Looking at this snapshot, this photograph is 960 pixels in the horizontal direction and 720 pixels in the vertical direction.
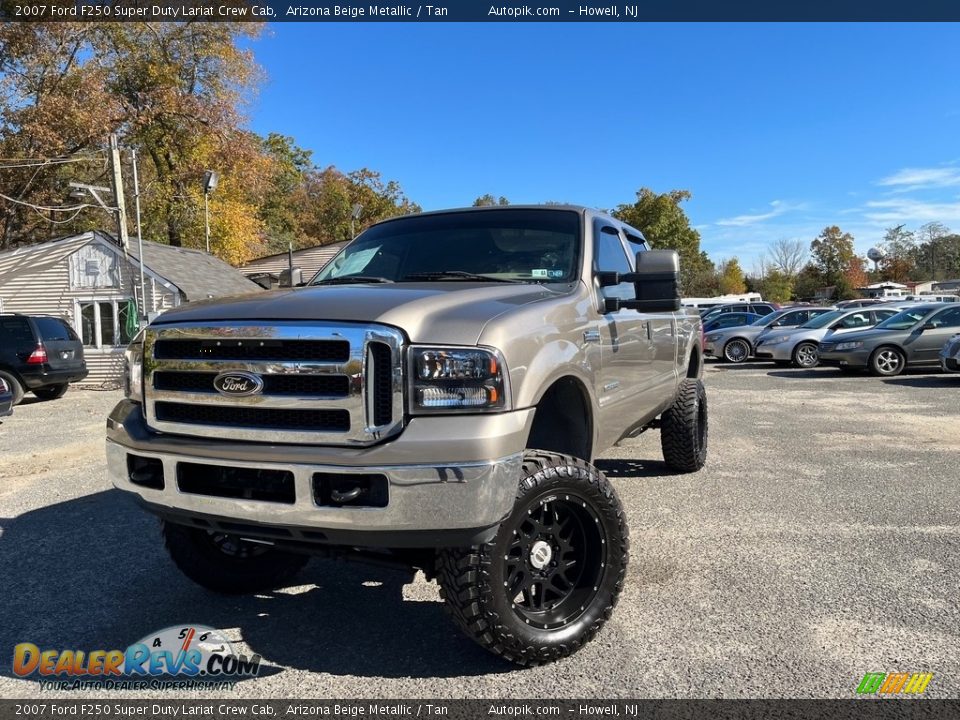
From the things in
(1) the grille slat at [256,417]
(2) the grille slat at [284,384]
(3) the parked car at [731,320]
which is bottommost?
(3) the parked car at [731,320]

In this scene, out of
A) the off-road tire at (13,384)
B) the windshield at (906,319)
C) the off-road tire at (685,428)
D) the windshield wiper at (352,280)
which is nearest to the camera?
the windshield wiper at (352,280)

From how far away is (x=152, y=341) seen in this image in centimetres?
290

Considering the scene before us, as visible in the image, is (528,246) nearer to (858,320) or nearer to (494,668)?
(494,668)

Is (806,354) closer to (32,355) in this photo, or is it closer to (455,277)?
(455,277)

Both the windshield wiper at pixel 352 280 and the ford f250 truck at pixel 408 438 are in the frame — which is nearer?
the ford f250 truck at pixel 408 438

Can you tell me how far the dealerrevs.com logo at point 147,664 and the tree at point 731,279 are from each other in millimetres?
68957

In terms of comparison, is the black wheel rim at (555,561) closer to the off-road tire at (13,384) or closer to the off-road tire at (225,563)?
the off-road tire at (225,563)

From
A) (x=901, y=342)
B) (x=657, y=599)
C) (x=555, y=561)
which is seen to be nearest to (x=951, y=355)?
(x=901, y=342)

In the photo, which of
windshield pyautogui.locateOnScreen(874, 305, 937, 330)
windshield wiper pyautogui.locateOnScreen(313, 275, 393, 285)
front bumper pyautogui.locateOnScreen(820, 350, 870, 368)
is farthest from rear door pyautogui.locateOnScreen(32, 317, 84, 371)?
windshield pyautogui.locateOnScreen(874, 305, 937, 330)

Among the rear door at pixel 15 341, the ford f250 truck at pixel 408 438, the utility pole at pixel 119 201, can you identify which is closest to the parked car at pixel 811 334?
the ford f250 truck at pixel 408 438

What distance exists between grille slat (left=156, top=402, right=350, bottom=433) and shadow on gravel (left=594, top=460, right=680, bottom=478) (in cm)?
382

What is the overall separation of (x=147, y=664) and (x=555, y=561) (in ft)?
5.78

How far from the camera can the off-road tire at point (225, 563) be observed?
3375mm

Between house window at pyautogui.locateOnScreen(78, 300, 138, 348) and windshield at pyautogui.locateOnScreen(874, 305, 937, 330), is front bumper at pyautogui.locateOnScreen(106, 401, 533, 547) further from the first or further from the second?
house window at pyautogui.locateOnScreen(78, 300, 138, 348)
